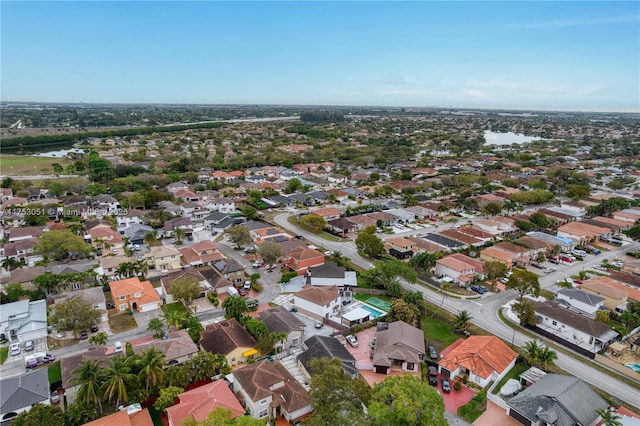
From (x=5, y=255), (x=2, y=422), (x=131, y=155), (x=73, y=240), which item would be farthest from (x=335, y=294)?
(x=131, y=155)

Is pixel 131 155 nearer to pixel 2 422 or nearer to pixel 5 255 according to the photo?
pixel 5 255

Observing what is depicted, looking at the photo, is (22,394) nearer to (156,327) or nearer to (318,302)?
(156,327)

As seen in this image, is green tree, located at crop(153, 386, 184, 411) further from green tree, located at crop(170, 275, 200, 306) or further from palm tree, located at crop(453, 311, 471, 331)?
palm tree, located at crop(453, 311, 471, 331)

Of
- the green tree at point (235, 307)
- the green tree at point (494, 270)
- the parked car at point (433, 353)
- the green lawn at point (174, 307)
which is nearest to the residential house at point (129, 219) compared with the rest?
the green lawn at point (174, 307)

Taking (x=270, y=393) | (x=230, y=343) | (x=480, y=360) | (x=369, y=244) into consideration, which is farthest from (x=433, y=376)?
(x=369, y=244)

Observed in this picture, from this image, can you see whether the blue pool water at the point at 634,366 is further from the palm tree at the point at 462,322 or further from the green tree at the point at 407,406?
the green tree at the point at 407,406
